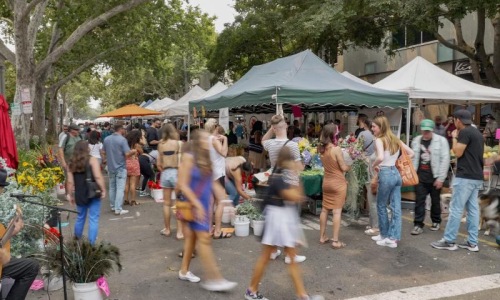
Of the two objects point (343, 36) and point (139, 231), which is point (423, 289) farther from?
point (343, 36)

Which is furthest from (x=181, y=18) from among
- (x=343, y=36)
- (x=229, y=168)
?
(x=229, y=168)

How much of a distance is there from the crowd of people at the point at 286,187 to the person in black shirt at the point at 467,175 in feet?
0.04

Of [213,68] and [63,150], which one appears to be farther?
[213,68]

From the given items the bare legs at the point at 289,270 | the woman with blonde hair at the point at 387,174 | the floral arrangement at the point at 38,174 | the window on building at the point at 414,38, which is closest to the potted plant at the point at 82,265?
the bare legs at the point at 289,270

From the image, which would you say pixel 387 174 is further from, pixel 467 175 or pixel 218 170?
pixel 218 170

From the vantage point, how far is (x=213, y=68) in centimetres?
2489

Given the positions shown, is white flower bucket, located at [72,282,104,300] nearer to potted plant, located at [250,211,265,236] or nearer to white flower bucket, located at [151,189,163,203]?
potted plant, located at [250,211,265,236]

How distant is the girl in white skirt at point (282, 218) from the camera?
4121 mm

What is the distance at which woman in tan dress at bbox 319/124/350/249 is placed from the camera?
5930mm

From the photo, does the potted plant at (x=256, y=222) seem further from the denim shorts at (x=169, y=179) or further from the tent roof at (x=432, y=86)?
the tent roof at (x=432, y=86)

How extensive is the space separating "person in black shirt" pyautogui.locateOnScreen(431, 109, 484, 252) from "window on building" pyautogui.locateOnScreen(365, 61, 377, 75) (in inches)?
798

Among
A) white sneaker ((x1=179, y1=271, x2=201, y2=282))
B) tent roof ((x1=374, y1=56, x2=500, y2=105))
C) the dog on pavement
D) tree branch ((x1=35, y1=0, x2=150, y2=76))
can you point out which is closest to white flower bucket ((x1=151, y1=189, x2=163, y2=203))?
white sneaker ((x1=179, y1=271, x2=201, y2=282))

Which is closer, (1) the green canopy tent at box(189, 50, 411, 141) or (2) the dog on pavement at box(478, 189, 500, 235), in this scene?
(2) the dog on pavement at box(478, 189, 500, 235)

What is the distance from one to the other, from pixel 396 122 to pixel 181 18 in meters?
13.1
